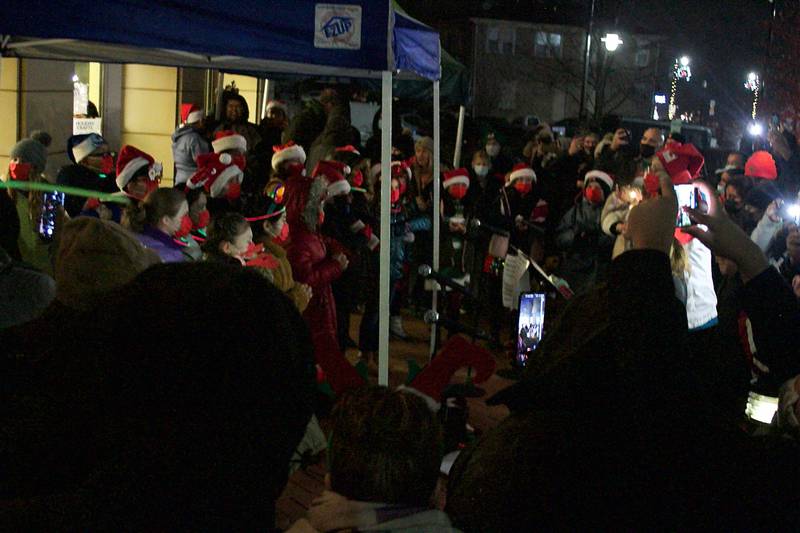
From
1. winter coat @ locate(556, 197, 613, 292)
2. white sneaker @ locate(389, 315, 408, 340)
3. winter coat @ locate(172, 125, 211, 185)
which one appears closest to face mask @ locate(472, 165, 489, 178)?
winter coat @ locate(556, 197, 613, 292)

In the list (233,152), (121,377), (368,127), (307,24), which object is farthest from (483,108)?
(121,377)

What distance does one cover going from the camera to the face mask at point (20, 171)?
6922 millimetres

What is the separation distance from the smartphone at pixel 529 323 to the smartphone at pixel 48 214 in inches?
129

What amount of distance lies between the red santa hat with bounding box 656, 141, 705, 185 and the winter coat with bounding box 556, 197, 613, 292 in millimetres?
1999

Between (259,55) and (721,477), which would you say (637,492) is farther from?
(259,55)

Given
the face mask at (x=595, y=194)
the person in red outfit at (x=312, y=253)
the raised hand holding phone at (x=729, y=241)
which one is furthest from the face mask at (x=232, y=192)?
the raised hand holding phone at (x=729, y=241)

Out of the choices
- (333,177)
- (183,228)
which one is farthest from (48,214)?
(333,177)

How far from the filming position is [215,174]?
274 inches

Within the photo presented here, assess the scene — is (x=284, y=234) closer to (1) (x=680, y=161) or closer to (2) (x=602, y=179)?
(1) (x=680, y=161)

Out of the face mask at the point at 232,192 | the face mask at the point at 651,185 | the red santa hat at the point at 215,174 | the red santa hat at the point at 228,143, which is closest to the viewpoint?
the face mask at the point at 651,185

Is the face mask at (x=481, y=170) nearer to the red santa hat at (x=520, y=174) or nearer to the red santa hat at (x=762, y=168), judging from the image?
the red santa hat at (x=520, y=174)

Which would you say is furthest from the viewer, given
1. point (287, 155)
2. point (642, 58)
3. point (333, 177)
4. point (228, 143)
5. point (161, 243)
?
point (642, 58)

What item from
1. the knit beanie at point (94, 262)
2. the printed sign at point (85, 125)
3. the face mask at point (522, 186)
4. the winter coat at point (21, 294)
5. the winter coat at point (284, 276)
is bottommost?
the winter coat at point (284, 276)

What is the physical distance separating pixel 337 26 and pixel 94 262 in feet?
8.53
